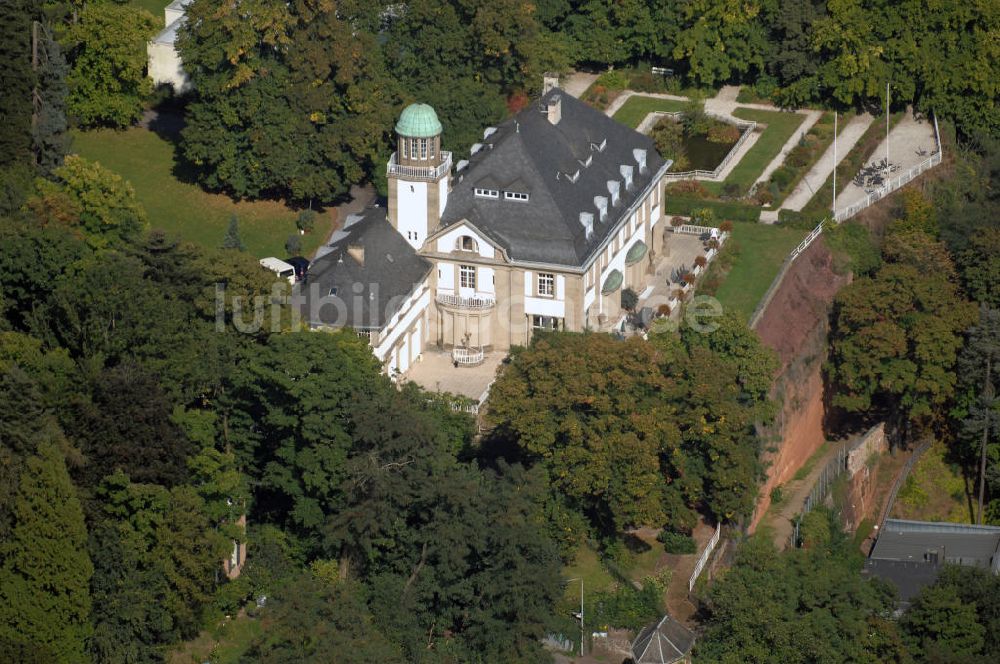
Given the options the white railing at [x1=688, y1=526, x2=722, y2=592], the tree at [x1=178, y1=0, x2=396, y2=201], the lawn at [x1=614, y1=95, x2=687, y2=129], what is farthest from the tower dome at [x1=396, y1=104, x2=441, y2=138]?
the lawn at [x1=614, y1=95, x2=687, y2=129]

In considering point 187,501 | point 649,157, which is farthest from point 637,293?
point 187,501

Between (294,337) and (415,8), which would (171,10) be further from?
(294,337)

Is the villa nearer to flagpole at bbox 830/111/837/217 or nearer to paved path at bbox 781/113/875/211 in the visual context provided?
paved path at bbox 781/113/875/211

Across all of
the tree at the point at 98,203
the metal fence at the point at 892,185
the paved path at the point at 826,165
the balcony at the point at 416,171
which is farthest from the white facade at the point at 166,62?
the metal fence at the point at 892,185

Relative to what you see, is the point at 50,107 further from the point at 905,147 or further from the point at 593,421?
the point at 905,147

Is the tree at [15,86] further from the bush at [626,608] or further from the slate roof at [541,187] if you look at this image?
the bush at [626,608]
